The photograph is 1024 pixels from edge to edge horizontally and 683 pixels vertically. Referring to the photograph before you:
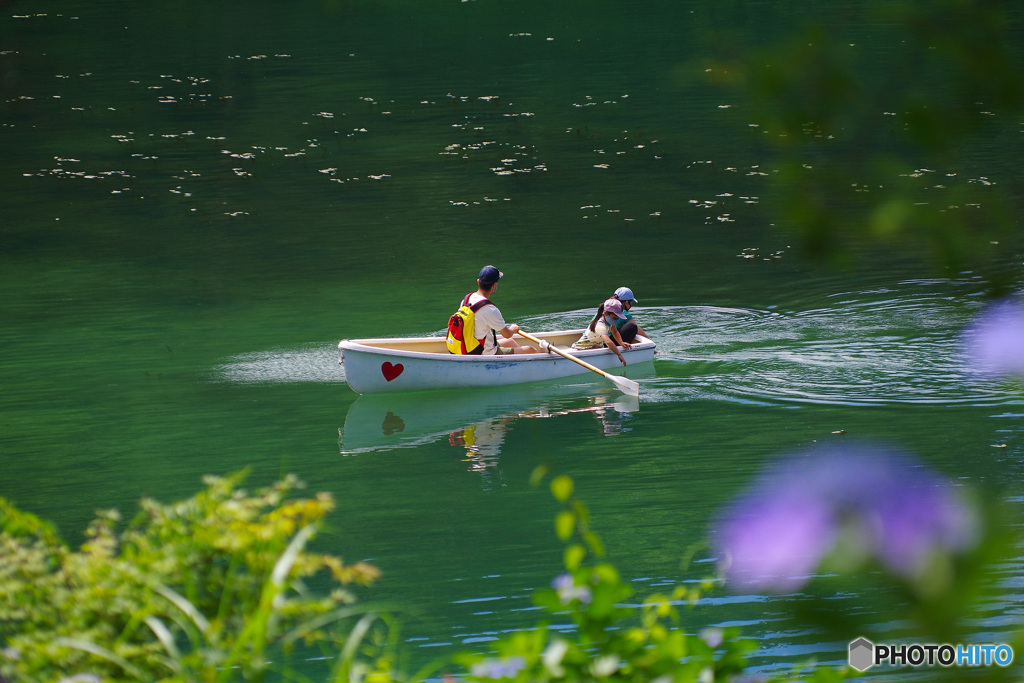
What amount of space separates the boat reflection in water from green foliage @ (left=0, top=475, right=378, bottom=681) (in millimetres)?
6217

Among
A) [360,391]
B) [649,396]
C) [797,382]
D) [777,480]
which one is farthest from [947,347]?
[360,391]

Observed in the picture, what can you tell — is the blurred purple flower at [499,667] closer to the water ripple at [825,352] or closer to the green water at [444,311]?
the green water at [444,311]

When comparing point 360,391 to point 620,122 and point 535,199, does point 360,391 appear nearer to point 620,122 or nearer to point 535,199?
point 535,199

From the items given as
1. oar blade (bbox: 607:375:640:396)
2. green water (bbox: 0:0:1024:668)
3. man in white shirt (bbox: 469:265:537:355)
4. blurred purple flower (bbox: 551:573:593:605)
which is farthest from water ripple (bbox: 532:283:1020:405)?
blurred purple flower (bbox: 551:573:593:605)

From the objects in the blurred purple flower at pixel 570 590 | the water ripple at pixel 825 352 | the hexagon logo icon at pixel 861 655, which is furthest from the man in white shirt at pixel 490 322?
the blurred purple flower at pixel 570 590

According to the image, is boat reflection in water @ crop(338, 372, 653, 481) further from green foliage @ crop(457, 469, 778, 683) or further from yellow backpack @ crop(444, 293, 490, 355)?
green foliage @ crop(457, 469, 778, 683)

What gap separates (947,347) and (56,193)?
17.8 metres

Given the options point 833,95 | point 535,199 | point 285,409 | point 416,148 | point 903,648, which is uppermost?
point 416,148

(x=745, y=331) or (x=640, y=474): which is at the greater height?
(x=745, y=331)

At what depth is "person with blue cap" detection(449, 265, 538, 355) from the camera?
471 inches

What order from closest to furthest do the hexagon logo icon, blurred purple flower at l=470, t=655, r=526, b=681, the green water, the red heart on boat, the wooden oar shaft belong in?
blurred purple flower at l=470, t=655, r=526, b=681, the hexagon logo icon, the green water, the red heart on boat, the wooden oar shaft

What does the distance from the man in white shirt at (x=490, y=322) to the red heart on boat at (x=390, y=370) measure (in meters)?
0.91

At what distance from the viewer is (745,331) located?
13570mm

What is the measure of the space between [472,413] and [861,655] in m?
7.01
